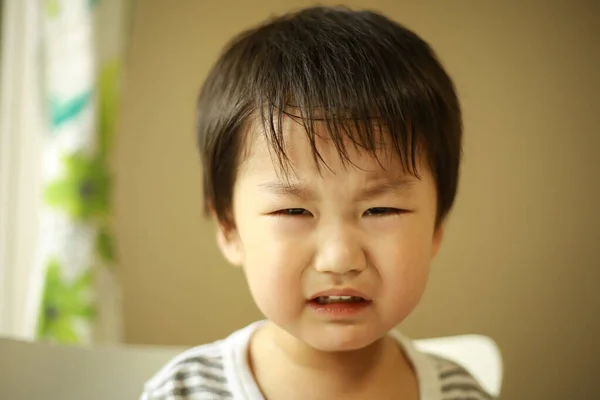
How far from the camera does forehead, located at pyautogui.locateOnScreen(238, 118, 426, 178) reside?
0.55 meters

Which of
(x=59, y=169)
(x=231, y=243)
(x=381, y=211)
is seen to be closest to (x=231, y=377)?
(x=231, y=243)

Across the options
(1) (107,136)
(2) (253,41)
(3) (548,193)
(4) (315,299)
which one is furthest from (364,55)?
(3) (548,193)

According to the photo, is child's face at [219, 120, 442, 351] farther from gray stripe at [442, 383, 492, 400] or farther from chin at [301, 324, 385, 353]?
gray stripe at [442, 383, 492, 400]

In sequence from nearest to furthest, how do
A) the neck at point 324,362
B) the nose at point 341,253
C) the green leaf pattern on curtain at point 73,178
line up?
the nose at point 341,253
the neck at point 324,362
the green leaf pattern on curtain at point 73,178

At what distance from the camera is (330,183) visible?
0.55m

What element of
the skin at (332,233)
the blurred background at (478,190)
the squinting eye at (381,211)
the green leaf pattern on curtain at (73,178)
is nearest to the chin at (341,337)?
the skin at (332,233)

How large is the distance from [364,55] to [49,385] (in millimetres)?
570

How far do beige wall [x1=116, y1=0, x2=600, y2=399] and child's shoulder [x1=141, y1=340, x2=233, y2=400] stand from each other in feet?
2.28

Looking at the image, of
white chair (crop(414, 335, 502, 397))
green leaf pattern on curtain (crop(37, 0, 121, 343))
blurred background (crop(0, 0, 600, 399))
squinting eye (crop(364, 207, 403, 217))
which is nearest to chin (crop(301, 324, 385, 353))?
squinting eye (crop(364, 207, 403, 217))

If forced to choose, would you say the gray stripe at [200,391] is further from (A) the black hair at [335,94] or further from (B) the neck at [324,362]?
(A) the black hair at [335,94]

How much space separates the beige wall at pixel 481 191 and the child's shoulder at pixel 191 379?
2.28 ft

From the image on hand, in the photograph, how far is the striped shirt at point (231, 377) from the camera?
2.18 ft

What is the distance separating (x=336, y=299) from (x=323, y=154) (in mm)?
150

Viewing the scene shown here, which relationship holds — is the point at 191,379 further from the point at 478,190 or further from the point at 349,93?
the point at 478,190
